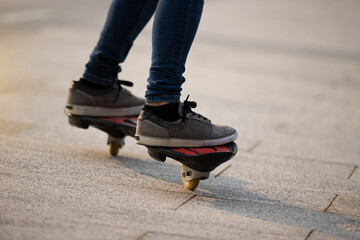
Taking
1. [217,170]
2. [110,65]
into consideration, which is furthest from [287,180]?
[110,65]

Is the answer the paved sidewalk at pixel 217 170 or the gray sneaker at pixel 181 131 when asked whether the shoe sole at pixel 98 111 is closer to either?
the paved sidewalk at pixel 217 170

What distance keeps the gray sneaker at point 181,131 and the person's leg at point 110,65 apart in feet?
1.60

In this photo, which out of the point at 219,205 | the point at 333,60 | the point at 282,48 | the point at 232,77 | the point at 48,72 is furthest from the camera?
the point at 282,48

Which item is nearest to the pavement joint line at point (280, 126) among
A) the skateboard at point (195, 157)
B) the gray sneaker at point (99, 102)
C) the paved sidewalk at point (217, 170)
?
the paved sidewalk at point (217, 170)

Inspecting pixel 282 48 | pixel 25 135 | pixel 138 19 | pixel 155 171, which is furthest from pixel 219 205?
pixel 282 48

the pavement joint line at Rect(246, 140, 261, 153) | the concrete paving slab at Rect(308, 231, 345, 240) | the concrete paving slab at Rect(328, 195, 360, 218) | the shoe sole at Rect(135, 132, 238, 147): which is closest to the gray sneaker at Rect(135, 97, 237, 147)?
the shoe sole at Rect(135, 132, 238, 147)

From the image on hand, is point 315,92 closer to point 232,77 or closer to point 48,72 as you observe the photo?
point 232,77

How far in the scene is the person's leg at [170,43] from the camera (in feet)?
9.21

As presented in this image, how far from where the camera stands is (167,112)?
2.89 meters

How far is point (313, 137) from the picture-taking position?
4.33m

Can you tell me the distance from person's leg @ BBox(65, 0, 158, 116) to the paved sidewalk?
24cm

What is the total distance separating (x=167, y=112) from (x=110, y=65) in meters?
0.62

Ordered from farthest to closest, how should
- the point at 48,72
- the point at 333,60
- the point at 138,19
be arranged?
the point at 333,60 < the point at 48,72 < the point at 138,19

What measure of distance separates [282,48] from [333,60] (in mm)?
865
